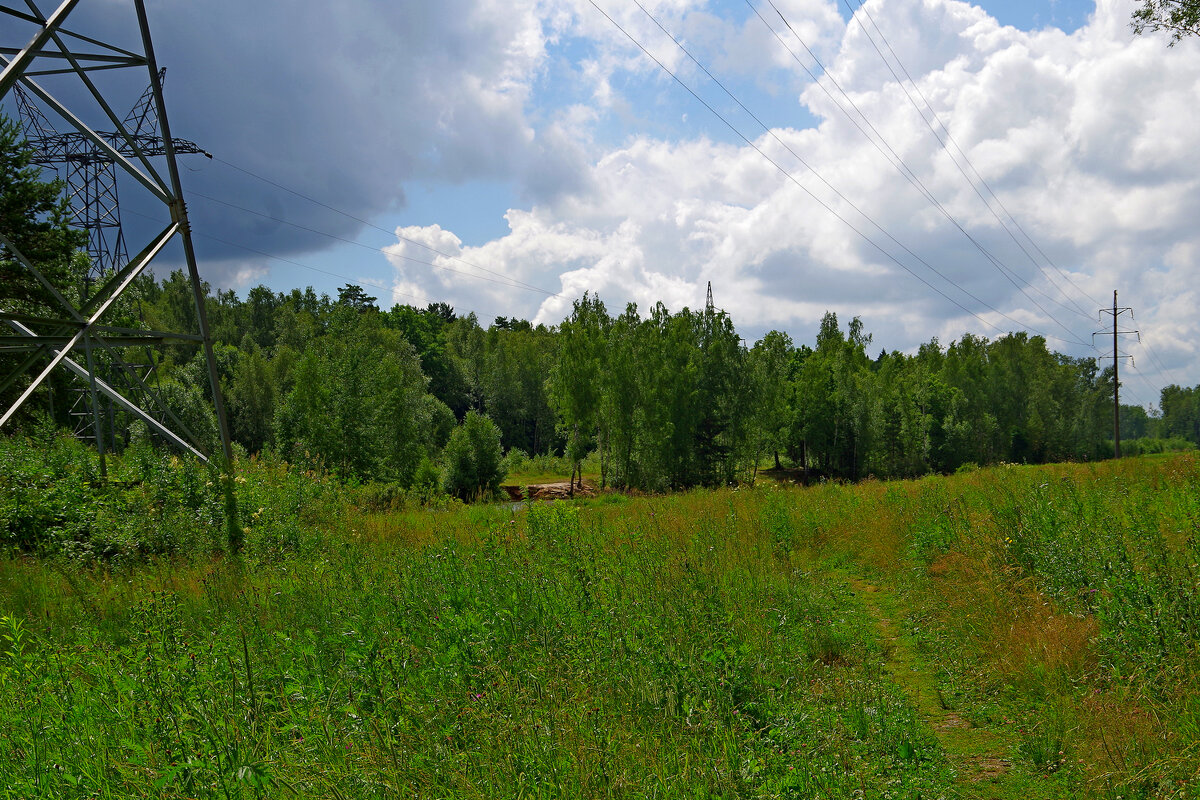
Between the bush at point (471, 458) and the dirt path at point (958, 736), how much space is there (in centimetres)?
3574

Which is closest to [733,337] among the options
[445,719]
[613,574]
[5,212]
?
[5,212]

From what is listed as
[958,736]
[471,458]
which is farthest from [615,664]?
[471,458]

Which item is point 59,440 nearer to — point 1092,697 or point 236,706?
point 236,706

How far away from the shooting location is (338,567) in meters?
7.82

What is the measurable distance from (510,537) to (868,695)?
519 cm

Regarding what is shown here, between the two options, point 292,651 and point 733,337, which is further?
point 733,337

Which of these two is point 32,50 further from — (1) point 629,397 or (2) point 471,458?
(1) point 629,397

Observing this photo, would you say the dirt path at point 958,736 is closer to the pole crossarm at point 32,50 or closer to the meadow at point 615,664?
the meadow at point 615,664

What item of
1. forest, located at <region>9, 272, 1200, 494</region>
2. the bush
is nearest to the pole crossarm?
forest, located at <region>9, 272, 1200, 494</region>

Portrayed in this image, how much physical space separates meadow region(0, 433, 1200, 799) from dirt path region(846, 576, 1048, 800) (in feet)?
0.08

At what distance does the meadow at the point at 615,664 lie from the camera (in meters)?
3.37

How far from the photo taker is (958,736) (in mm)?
4578

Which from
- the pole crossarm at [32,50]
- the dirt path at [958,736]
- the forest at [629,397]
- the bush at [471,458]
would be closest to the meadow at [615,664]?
the dirt path at [958,736]

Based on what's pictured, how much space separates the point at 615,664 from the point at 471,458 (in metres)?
37.9
